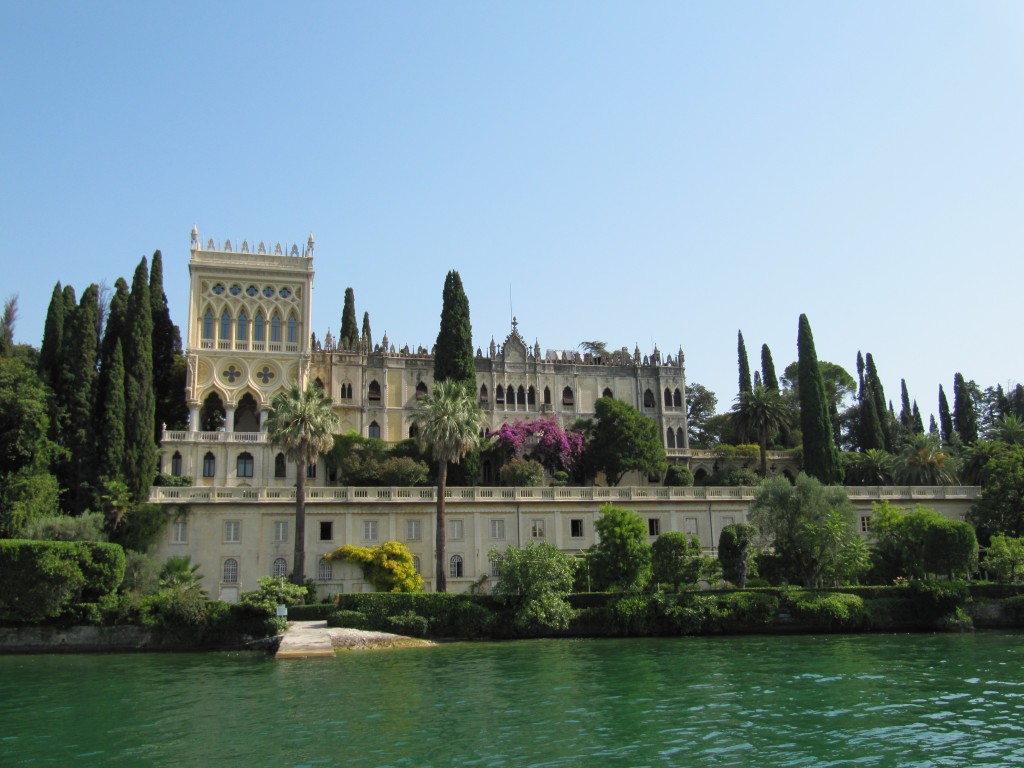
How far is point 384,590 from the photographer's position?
4956 cm

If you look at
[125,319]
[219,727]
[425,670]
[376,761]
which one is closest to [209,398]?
[125,319]

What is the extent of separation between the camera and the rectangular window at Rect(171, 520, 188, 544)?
5150 cm

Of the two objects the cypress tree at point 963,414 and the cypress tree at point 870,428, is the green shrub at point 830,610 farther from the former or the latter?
the cypress tree at point 963,414

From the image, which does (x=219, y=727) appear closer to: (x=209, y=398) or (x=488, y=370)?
(x=209, y=398)

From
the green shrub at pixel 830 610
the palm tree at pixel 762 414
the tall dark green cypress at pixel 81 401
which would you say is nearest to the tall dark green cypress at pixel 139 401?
the tall dark green cypress at pixel 81 401

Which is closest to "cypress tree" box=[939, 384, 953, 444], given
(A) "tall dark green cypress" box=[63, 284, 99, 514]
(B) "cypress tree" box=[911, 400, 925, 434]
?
(B) "cypress tree" box=[911, 400, 925, 434]

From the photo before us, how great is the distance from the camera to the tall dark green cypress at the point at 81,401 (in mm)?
51062

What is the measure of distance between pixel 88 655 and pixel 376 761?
1016 inches

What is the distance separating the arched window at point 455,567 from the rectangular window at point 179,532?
1421 centimetres

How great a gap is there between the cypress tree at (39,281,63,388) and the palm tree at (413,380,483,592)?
69.8 feet

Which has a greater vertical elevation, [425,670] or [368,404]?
[368,404]

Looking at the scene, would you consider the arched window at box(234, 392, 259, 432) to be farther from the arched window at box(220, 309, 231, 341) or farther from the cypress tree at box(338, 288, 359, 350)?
the cypress tree at box(338, 288, 359, 350)

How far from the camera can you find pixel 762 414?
229ft

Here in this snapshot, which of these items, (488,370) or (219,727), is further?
(488,370)
